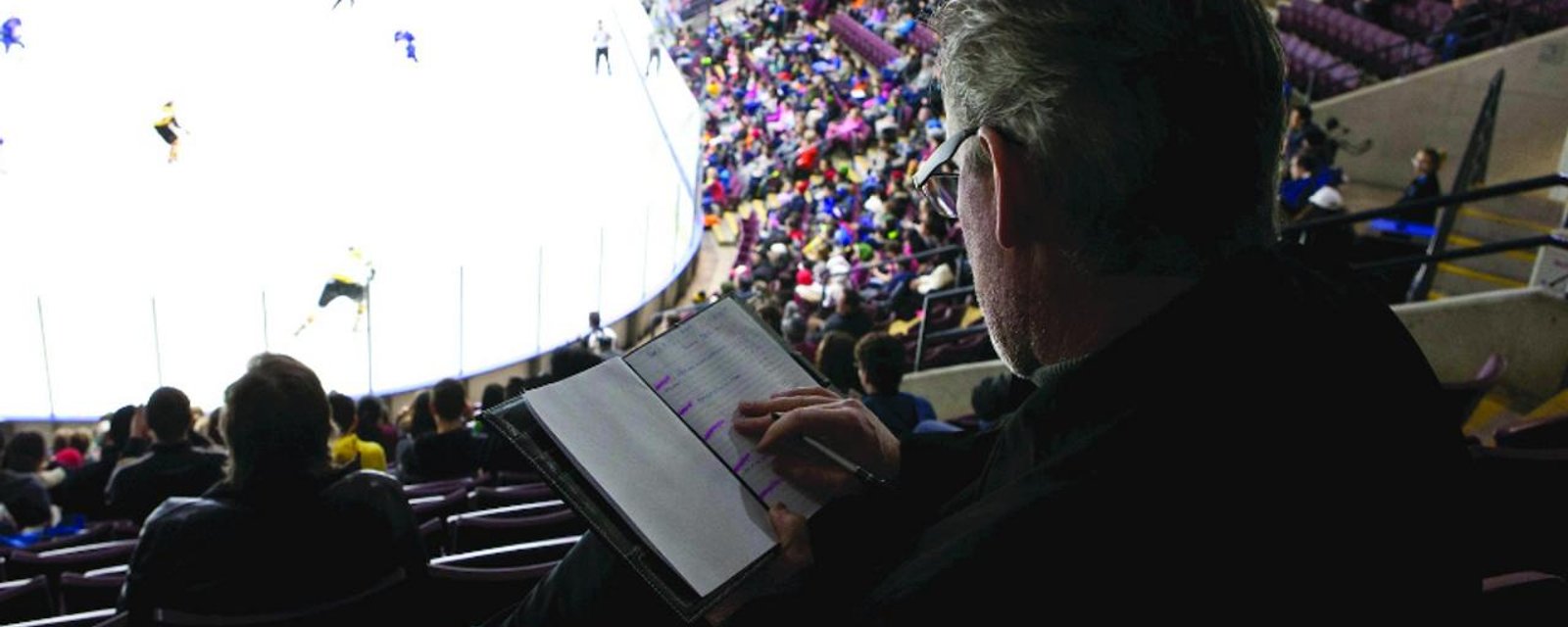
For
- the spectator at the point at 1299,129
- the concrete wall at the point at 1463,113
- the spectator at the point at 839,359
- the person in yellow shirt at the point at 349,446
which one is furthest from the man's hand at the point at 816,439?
the concrete wall at the point at 1463,113

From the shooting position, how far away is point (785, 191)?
57.7 ft

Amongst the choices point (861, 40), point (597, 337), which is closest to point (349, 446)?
point (597, 337)

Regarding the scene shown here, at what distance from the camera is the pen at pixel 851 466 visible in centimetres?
118

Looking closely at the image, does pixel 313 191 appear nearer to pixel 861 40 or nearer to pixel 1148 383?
pixel 861 40

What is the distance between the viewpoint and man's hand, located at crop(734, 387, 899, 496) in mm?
1199

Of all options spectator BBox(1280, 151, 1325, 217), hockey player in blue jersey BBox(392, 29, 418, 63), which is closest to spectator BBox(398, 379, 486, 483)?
spectator BBox(1280, 151, 1325, 217)

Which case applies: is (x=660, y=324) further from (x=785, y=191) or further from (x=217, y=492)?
(x=217, y=492)

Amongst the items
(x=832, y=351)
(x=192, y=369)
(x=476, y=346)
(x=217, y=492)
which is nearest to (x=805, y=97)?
(x=476, y=346)

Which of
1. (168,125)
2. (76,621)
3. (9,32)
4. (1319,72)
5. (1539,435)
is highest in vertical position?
(1319,72)

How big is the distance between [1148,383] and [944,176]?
34cm

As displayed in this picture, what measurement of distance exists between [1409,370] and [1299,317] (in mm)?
98

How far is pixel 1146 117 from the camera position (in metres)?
0.86

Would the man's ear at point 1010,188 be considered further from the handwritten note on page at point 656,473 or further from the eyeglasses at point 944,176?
the handwritten note on page at point 656,473

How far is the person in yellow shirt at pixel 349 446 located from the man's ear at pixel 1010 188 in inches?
118
